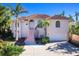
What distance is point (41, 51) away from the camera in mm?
24906

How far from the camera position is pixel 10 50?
2491cm

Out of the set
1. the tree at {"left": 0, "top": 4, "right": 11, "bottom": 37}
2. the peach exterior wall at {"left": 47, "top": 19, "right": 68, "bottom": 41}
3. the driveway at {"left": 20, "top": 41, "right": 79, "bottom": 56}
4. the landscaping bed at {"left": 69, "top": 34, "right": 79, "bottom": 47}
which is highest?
the tree at {"left": 0, "top": 4, "right": 11, "bottom": 37}

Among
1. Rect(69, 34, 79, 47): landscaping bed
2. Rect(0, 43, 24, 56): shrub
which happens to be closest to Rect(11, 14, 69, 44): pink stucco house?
Rect(69, 34, 79, 47): landscaping bed

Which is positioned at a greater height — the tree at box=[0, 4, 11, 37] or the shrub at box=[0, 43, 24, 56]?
the tree at box=[0, 4, 11, 37]

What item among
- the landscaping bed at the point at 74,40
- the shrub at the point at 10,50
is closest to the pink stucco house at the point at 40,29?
the landscaping bed at the point at 74,40

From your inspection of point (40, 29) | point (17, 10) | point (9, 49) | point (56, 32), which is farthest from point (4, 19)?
point (56, 32)

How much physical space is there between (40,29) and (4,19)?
0.67 m

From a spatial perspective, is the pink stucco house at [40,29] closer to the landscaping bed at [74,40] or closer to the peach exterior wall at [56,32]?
the peach exterior wall at [56,32]

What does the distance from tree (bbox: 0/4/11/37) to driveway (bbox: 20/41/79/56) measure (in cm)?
50

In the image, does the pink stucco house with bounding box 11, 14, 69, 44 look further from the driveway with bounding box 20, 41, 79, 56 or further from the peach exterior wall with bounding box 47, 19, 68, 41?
the driveway with bounding box 20, 41, 79, 56

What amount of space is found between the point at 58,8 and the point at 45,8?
9.1 inches

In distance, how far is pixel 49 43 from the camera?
25.0 metres

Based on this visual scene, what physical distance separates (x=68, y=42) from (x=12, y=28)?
103 centimetres

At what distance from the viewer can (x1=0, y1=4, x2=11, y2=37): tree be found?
24.9 meters
